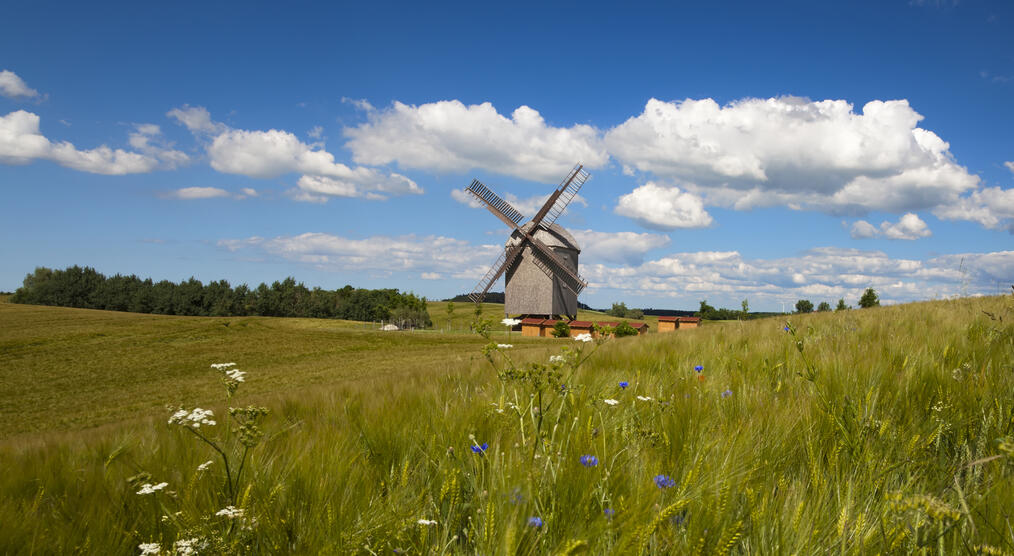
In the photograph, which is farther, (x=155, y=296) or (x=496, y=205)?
(x=155, y=296)

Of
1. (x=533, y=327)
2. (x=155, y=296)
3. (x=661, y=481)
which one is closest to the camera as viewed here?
A: (x=661, y=481)

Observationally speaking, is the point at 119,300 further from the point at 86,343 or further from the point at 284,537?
the point at 284,537

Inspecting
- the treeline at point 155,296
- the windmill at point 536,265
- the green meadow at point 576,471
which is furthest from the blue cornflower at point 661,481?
the treeline at point 155,296

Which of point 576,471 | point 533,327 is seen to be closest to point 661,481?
point 576,471

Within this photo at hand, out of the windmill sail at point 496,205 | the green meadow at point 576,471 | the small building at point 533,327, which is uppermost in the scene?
the windmill sail at point 496,205

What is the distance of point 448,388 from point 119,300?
339 ft

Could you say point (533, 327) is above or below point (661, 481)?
below

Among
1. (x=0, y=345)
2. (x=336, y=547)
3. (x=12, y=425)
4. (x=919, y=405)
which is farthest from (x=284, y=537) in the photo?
(x=0, y=345)

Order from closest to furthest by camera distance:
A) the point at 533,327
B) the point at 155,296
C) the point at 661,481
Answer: the point at 661,481
the point at 533,327
the point at 155,296

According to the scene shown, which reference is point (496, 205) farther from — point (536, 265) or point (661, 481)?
point (661, 481)

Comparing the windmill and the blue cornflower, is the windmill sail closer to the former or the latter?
the windmill

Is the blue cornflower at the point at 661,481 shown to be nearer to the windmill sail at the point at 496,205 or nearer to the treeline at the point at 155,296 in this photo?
the windmill sail at the point at 496,205

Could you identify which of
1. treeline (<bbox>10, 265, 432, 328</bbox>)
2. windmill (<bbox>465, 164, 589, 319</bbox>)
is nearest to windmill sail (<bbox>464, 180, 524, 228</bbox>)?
windmill (<bbox>465, 164, 589, 319</bbox>)

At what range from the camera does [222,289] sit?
8856cm
